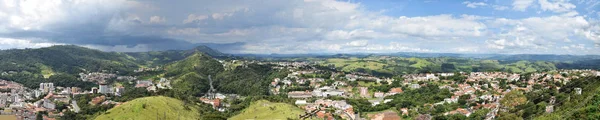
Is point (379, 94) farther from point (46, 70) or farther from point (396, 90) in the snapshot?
point (46, 70)

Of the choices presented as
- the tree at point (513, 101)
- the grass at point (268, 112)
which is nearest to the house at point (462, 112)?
the tree at point (513, 101)

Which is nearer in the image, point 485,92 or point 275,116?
point 275,116

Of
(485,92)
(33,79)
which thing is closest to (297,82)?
(485,92)

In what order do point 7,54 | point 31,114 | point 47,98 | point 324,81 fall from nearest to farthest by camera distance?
point 31,114, point 47,98, point 324,81, point 7,54

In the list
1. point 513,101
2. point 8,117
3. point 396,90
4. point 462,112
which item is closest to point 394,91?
point 396,90

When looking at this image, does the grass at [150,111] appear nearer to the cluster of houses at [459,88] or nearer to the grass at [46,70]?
the cluster of houses at [459,88]

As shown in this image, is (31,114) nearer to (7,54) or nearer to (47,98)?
(47,98)

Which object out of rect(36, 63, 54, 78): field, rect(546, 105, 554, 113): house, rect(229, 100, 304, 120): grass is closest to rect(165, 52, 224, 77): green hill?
rect(36, 63, 54, 78): field

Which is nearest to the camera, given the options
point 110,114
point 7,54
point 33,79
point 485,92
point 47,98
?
point 110,114
